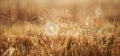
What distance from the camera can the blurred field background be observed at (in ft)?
6.37

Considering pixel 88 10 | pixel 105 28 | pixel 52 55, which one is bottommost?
pixel 52 55

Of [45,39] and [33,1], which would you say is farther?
[33,1]

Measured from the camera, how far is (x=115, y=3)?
1977mm

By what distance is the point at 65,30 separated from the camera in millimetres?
1993

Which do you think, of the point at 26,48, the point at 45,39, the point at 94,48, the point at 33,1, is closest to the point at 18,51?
the point at 26,48

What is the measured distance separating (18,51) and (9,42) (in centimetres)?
11

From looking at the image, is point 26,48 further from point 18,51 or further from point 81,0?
point 81,0

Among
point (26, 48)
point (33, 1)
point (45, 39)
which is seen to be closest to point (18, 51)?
point (26, 48)

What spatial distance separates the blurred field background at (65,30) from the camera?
6.37ft

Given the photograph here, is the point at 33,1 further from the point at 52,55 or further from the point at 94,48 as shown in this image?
the point at 94,48

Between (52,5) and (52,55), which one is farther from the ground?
(52,5)

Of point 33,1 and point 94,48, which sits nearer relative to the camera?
point 94,48

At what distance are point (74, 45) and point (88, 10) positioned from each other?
10.6 inches

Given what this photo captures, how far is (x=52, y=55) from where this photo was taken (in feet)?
6.40
